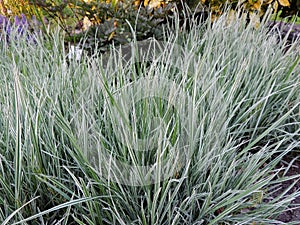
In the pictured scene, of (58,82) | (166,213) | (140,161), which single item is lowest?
(166,213)

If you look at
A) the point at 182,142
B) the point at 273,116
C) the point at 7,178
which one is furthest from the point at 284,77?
the point at 7,178

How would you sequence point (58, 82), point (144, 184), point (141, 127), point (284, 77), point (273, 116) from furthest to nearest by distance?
point (284, 77) < point (273, 116) < point (58, 82) < point (141, 127) < point (144, 184)

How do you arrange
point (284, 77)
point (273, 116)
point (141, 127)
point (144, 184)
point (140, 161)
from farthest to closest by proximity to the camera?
1. point (284, 77)
2. point (273, 116)
3. point (141, 127)
4. point (140, 161)
5. point (144, 184)

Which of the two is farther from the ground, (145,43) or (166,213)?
(145,43)

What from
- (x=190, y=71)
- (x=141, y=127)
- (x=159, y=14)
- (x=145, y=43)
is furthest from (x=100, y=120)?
(x=159, y=14)

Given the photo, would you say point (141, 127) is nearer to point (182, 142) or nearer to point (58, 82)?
point (182, 142)

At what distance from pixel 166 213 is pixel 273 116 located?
31.9 inches

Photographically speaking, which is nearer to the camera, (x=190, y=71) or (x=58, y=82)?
(x=58, y=82)

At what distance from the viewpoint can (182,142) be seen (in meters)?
1.25

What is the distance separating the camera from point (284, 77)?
1.81m

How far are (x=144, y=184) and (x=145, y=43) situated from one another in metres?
1.55

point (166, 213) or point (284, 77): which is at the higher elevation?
point (284, 77)

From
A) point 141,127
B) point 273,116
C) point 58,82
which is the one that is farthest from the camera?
point 273,116

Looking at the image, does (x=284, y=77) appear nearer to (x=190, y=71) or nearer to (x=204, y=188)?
(x=190, y=71)
